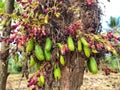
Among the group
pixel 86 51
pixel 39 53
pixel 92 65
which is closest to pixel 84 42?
pixel 86 51

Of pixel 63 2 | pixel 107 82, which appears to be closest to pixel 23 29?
pixel 63 2

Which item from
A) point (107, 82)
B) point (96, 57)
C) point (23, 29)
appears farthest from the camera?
point (107, 82)

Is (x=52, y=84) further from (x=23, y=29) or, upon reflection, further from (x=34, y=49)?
(x=23, y=29)

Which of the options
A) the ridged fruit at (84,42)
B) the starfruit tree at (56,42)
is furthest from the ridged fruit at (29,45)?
the ridged fruit at (84,42)

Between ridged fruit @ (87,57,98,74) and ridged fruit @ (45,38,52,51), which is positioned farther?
ridged fruit @ (87,57,98,74)

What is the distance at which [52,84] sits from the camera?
8.67ft

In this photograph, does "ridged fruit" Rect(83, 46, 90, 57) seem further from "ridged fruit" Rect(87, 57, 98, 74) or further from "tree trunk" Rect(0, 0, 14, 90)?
"tree trunk" Rect(0, 0, 14, 90)

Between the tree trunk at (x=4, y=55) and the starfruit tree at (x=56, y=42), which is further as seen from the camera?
the tree trunk at (x=4, y=55)

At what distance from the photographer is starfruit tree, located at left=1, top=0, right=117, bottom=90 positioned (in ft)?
8.47

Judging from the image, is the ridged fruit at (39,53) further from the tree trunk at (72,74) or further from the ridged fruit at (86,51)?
the ridged fruit at (86,51)

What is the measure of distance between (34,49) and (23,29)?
179 mm

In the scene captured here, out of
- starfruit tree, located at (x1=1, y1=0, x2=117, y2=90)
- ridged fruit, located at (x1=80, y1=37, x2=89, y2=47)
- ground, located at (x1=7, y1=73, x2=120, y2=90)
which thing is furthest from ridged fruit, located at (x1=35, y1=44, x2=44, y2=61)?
ground, located at (x1=7, y1=73, x2=120, y2=90)

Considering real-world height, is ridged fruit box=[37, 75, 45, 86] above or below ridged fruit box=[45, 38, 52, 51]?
below

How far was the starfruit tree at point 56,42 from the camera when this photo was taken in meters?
2.58
